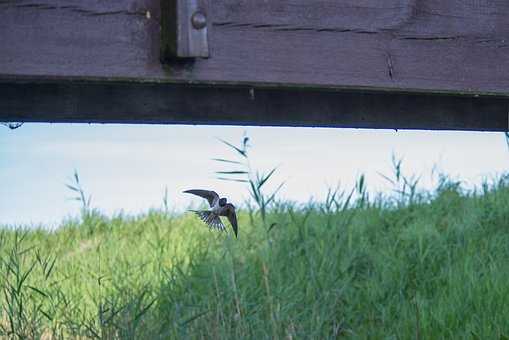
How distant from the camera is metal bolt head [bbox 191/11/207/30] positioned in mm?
2256

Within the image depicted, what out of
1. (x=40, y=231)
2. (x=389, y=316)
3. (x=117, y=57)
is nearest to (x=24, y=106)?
(x=117, y=57)

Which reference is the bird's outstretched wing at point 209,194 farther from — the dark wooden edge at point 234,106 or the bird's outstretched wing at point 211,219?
the dark wooden edge at point 234,106

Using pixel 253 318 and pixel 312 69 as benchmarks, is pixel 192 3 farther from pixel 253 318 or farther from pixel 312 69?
pixel 253 318

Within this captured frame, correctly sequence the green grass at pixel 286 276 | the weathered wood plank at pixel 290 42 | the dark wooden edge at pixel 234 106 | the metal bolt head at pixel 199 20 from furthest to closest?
the green grass at pixel 286 276 → the dark wooden edge at pixel 234 106 → the metal bolt head at pixel 199 20 → the weathered wood plank at pixel 290 42

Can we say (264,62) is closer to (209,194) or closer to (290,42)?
(290,42)

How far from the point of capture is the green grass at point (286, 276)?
13.1 feet

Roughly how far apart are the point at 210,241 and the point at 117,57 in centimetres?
451

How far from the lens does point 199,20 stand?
2.27 m

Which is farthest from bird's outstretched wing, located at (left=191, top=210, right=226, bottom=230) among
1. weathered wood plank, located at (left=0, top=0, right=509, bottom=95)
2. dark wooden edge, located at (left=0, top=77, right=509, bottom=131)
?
weathered wood plank, located at (left=0, top=0, right=509, bottom=95)

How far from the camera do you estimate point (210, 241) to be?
21.8 ft

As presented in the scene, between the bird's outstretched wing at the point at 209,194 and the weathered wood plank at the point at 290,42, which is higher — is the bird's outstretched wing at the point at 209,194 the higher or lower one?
the lower one

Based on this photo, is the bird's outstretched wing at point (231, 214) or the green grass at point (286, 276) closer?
the bird's outstretched wing at point (231, 214)

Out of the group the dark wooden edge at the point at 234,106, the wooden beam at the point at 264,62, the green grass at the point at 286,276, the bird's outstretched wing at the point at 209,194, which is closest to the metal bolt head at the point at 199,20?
the wooden beam at the point at 264,62

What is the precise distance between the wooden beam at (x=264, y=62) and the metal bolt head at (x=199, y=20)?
25 mm
